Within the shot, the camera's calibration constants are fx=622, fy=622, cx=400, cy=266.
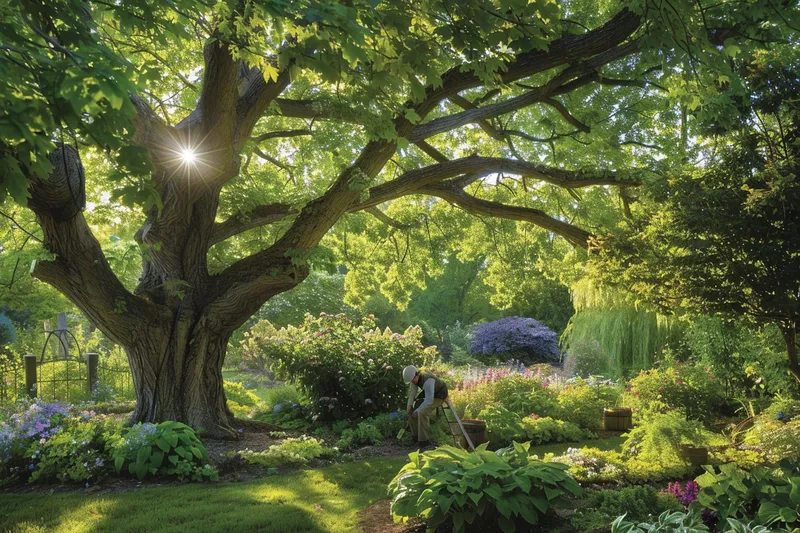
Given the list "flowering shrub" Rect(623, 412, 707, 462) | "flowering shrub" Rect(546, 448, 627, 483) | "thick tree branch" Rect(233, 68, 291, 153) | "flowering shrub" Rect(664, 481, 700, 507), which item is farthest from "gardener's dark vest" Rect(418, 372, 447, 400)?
"thick tree branch" Rect(233, 68, 291, 153)

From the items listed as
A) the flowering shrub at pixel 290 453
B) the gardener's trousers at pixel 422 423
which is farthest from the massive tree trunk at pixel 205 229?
the gardener's trousers at pixel 422 423

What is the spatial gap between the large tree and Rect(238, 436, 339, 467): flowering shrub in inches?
44.2

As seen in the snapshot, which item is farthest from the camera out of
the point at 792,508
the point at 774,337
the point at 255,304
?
the point at 255,304

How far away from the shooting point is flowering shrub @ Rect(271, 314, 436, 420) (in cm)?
1118

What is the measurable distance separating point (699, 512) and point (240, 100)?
288 inches

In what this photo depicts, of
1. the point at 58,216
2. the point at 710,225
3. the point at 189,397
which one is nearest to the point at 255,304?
the point at 189,397

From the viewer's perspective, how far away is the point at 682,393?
10461 mm

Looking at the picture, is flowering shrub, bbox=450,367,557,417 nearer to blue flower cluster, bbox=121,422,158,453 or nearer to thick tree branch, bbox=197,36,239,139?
blue flower cluster, bbox=121,422,158,453

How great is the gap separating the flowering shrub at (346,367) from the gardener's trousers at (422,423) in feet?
4.82

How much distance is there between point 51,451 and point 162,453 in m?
1.20

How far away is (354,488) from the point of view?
6.91 meters

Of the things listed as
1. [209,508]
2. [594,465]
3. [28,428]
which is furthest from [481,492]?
[28,428]

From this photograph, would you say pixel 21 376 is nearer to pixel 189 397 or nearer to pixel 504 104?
pixel 189 397

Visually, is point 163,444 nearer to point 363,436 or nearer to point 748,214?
point 363,436
